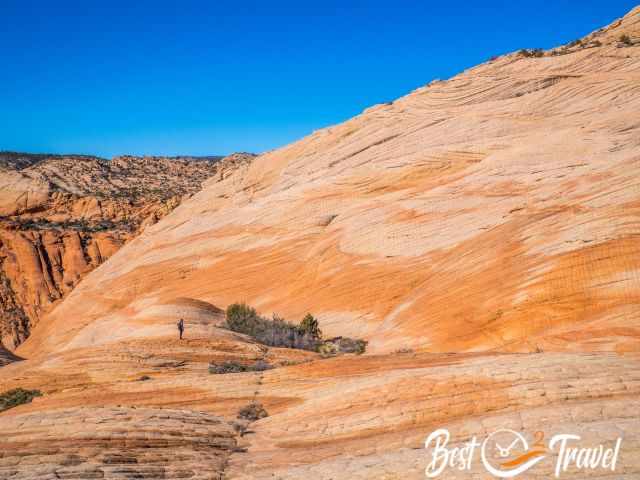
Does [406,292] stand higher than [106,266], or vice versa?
[106,266]

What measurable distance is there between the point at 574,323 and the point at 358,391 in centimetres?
804

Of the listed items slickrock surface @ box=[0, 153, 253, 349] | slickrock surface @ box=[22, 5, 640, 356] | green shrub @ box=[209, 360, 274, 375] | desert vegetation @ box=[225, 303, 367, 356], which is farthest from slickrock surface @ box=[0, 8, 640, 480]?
slickrock surface @ box=[0, 153, 253, 349]

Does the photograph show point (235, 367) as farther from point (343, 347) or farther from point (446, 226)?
point (446, 226)

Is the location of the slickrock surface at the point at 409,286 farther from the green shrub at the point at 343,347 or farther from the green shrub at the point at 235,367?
the green shrub at the point at 343,347

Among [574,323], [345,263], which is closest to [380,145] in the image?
[345,263]

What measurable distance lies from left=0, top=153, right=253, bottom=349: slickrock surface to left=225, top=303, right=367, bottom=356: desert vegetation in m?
25.7

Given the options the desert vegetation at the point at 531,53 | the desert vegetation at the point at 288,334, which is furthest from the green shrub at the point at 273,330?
the desert vegetation at the point at 531,53

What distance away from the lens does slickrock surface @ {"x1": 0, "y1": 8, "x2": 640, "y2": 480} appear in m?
10.2

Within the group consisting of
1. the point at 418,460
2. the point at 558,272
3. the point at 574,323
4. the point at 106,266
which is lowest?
the point at 418,460

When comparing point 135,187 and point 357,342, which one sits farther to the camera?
point 135,187

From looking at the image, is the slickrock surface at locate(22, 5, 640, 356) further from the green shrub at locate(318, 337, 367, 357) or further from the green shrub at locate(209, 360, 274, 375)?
the green shrub at locate(209, 360, 274, 375)

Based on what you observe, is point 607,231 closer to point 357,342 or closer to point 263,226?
point 357,342

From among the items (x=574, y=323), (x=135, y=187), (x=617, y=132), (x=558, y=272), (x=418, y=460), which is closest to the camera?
(x=418, y=460)

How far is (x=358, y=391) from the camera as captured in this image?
455 inches
